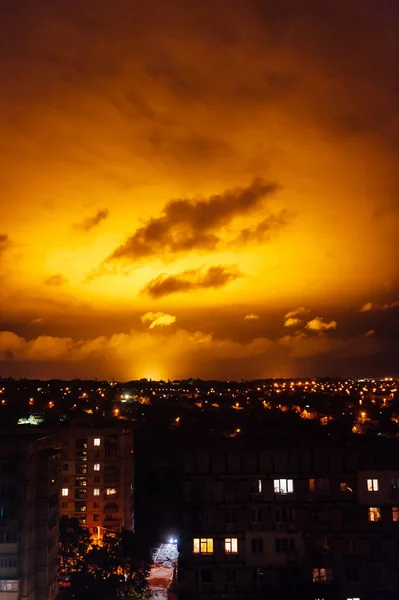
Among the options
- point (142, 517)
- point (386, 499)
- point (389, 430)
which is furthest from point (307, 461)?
point (389, 430)

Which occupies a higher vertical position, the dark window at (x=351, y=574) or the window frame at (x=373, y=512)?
the window frame at (x=373, y=512)

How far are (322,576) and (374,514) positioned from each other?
1738 mm

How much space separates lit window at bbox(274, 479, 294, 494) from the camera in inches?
519

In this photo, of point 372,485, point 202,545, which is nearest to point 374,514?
point 372,485

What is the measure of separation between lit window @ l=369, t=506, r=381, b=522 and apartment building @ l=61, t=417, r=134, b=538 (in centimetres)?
1466

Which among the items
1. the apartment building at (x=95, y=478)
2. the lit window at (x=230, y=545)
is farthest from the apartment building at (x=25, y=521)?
the apartment building at (x=95, y=478)

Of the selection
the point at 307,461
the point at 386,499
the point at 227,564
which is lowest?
the point at 227,564

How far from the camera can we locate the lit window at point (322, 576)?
12.9 meters

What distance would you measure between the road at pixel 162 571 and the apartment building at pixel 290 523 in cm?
816

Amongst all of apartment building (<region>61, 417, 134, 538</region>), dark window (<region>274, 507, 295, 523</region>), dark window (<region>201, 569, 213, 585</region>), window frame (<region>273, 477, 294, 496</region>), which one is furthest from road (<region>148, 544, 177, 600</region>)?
window frame (<region>273, 477, 294, 496</region>)

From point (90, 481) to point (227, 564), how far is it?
Result: 44.8 feet

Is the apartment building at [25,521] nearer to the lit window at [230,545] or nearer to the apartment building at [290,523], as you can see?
the apartment building at [290,523]

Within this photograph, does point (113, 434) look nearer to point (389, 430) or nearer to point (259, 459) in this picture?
point (259, 459)

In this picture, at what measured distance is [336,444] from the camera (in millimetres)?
13766
